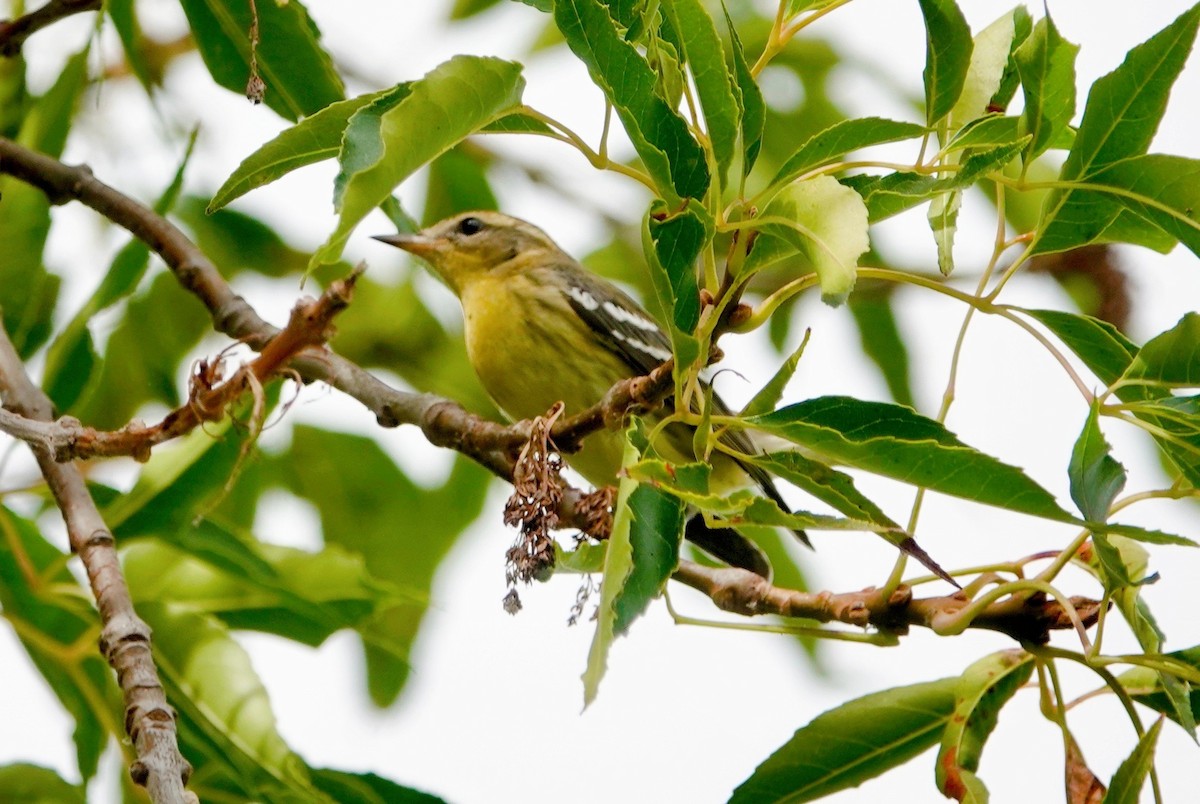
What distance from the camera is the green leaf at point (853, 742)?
246 centimetres

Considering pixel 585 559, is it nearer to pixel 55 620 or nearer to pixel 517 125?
pixel 517 125

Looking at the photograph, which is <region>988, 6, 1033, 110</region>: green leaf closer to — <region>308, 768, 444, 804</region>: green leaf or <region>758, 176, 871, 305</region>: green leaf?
<region>758, 176, 871, 305</region>: green leaf

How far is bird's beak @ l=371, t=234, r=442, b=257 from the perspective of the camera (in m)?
4.52

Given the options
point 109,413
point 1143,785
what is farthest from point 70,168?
point 1143,785

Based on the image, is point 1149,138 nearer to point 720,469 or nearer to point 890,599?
point 890,599

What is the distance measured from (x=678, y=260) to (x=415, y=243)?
300 centimetres

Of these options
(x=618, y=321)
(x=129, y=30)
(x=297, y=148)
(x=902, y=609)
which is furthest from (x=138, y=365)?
(x=902, y=609)

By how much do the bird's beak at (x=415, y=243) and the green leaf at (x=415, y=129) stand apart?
2472 millimetres

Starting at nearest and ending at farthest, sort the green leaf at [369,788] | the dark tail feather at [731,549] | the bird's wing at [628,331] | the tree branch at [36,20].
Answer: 1. the green leaf at [369,788]
2. the tree branch at [36,20]
3. the dark tail feather at [731,549]
4. the bird's wing at [628,331]

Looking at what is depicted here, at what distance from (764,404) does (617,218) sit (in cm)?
276

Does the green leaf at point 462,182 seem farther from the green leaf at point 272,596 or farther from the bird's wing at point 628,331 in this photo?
the green leaf at point 272,596

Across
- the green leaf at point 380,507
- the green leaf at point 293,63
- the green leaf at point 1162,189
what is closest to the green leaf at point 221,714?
the green leaf at point 293,63

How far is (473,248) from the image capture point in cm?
518

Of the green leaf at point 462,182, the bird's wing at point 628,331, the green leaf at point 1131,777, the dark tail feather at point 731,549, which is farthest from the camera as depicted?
the bird's wing at point 628,331
